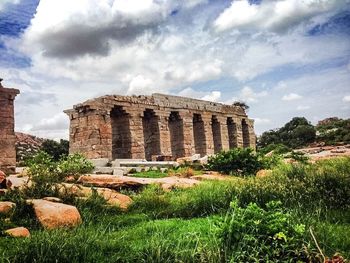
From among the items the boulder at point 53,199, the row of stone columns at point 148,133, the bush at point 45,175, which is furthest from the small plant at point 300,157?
→ the boulder at point 53,199

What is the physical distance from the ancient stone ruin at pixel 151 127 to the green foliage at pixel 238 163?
19.4 feet

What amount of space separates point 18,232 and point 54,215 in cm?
80

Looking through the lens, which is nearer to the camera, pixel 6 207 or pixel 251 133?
pixel 6 207

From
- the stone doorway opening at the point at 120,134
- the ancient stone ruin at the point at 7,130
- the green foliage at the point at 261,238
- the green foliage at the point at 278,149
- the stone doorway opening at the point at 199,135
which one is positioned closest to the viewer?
the green foliage at the point at 261,238

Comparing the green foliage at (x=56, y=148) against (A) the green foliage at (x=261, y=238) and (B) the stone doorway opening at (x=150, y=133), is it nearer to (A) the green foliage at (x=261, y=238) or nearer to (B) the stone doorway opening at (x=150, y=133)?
(B) the stone doorway opening at (x=150, y=133)

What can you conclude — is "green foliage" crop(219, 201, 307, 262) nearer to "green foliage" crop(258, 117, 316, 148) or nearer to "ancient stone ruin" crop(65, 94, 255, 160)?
"ancient stone ruin" crop(65, 94, 255, 160)

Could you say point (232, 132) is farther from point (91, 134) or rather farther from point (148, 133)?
point (91, 134)

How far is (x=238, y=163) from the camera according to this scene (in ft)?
50.6

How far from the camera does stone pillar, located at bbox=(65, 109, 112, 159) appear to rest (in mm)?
19859

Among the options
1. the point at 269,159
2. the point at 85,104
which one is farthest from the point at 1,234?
the point at 85,104

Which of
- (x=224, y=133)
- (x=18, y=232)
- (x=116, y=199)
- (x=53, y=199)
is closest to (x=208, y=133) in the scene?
(x=224, y=133)

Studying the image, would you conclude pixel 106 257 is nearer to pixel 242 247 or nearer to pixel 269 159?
pixel 242 247

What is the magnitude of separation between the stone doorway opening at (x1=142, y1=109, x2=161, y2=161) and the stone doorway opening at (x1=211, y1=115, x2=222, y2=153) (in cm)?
647

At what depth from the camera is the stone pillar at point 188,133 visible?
2561 centimetres
